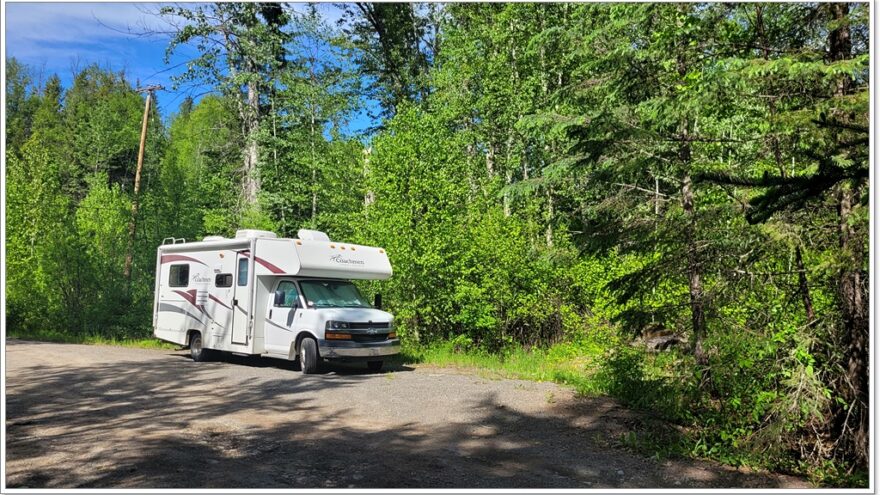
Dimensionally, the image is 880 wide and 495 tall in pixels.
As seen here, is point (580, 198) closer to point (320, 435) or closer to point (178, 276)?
point (178, 276)

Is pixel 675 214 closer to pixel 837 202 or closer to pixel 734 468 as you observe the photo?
pixel 837 202

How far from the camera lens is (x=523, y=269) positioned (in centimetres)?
1645

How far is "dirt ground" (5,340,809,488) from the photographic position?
6043 millimetres

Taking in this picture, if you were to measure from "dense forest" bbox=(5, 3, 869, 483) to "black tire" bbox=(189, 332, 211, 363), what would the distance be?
4.57 m

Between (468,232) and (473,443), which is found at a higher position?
(468,232)

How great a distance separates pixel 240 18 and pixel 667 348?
20.3 meters

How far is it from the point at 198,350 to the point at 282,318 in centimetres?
317

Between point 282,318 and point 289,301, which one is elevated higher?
point 289,301

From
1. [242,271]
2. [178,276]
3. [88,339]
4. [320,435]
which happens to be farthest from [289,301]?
[88,339]

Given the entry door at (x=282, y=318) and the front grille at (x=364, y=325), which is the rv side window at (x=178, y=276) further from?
the front grille at (x=364, y=325)

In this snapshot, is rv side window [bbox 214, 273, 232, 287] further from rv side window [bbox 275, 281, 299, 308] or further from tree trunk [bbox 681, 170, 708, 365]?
tree trunk [bbox 681, 170, 708, 365]

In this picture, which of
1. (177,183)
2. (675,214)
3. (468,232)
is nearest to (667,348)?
(675,214)

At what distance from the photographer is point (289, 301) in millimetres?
13211

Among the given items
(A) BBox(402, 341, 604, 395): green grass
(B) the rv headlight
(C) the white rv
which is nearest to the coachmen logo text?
(C) the white rv
